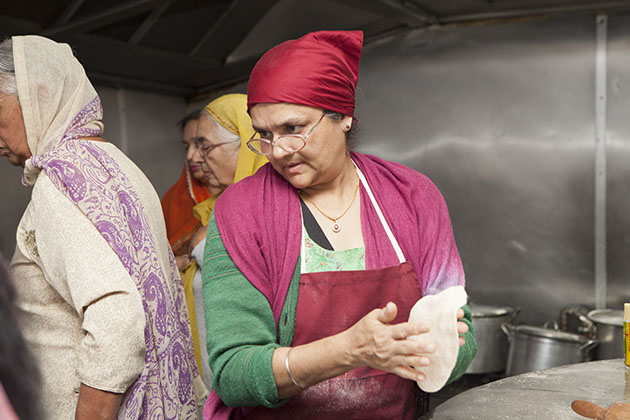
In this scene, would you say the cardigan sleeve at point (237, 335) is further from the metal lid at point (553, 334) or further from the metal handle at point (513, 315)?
the metal handle at point (513, 315)

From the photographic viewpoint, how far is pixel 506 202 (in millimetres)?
3102

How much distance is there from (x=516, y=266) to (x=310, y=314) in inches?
88.2

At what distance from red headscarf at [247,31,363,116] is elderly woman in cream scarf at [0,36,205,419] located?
1.21 ft

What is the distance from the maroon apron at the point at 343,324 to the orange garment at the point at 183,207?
1308 mm

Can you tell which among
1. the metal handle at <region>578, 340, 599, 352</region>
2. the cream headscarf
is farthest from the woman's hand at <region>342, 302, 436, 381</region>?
the metal handle at <region>578, 340, 599, 352</region>

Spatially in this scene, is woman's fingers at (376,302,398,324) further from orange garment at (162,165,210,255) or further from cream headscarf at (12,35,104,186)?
orange garment at (162,165,210,255)

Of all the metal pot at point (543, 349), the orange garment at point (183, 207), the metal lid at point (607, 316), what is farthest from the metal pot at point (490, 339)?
the orange garment at point (183, 207)

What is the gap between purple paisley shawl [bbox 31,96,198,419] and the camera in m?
1.16

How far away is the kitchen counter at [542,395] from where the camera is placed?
1141mm

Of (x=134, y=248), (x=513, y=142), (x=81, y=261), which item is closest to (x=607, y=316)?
(x=513, y=142)

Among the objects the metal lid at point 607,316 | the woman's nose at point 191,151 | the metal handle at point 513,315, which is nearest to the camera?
the woman's nose at point 191,151

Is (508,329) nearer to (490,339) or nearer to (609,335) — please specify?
(490,339)

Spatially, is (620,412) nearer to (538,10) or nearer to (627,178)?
(627,178)

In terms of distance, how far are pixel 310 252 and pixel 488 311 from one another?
201cm
